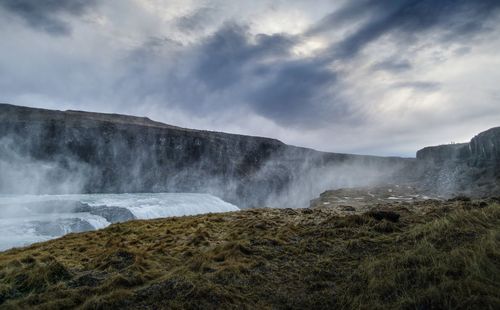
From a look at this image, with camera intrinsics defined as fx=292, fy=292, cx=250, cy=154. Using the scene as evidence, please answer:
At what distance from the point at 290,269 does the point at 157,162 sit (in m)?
47.1

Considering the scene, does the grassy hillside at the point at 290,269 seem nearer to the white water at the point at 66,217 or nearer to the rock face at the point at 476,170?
the white water at the point at 66,217

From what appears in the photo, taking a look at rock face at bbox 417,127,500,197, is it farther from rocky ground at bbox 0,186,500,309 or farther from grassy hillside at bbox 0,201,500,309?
rocky ground at bbox 0,186,500,309

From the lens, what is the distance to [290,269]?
740 centimetres

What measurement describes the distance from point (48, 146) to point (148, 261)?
39912 mm

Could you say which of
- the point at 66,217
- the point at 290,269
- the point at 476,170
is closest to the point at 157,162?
the point at 66,217

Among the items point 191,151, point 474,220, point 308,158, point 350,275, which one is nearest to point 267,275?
point 350,275

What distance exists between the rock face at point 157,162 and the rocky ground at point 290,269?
32.5 m

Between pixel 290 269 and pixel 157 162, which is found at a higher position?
pixel 157 162

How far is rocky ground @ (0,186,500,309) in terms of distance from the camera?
562 centimetres

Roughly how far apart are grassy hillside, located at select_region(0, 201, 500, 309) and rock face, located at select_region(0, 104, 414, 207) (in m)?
32.3

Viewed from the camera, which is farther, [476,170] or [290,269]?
[476,170]

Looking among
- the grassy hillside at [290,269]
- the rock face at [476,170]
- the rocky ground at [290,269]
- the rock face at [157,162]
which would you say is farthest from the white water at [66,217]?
the rock face at [476,170]

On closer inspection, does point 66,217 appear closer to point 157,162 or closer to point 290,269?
point 290,269

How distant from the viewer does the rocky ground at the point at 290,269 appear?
562cm
